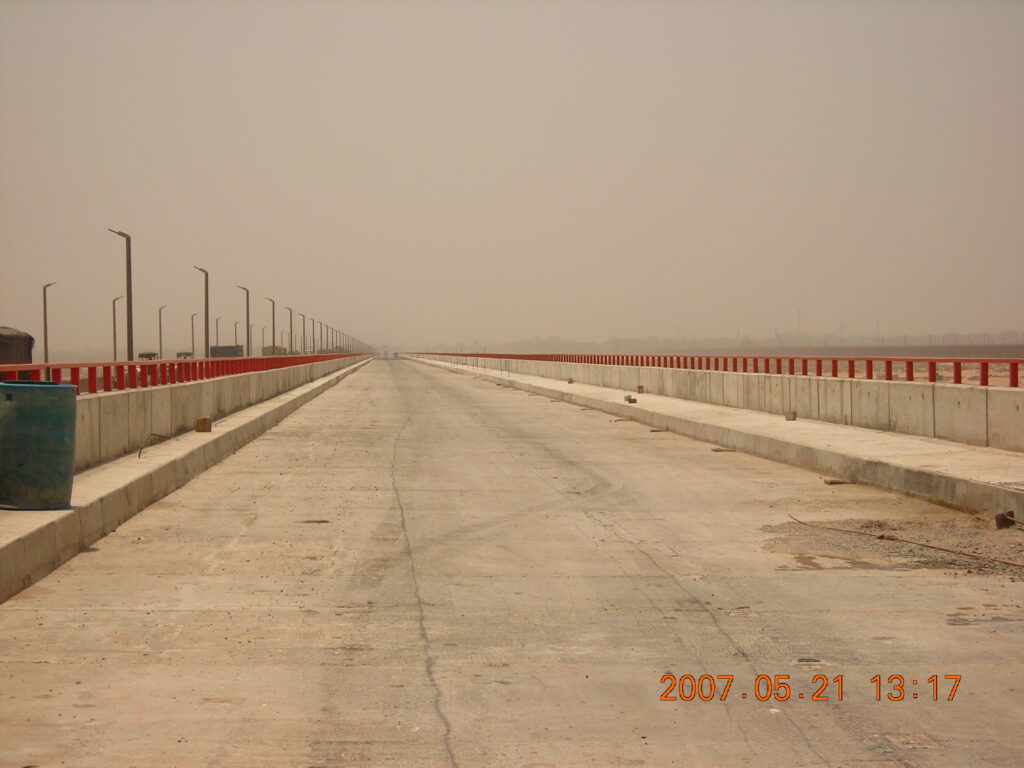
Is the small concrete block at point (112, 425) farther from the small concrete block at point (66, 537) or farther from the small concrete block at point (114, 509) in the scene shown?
the small concrete block at point (66, 537)

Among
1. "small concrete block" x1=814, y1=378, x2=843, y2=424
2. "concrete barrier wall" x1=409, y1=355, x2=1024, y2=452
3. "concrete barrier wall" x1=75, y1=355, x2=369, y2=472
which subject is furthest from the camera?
"small concrete block" x1=814, y1=378, x2=843, y2=424

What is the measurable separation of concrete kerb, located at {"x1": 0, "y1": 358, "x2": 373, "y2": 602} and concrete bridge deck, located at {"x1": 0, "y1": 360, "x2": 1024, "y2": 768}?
20cm

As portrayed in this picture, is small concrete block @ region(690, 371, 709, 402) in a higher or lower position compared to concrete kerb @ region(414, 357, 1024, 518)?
higher

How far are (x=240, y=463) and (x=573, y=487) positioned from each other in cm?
601

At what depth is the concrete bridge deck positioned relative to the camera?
5504mm

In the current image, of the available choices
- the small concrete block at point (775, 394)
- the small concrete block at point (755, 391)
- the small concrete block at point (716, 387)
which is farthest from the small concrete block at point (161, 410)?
the small concrete block at point (716, 387)

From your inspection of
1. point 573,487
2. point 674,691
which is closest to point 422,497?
point 573,487

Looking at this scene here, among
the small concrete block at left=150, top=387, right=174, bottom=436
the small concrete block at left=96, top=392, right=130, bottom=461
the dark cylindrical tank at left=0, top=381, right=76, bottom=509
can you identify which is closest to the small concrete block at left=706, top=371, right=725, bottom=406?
the small concrete block at left=150, top=387, right=174, bottom=436

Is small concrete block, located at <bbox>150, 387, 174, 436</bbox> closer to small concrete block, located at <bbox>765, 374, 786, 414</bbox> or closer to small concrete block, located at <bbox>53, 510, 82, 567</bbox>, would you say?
small concrete block, located at <bbox>53, 510, 82, 567</bbox>

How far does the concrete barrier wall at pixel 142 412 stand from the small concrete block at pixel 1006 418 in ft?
39.1

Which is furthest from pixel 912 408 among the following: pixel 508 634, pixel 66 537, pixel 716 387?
pixel 66 537

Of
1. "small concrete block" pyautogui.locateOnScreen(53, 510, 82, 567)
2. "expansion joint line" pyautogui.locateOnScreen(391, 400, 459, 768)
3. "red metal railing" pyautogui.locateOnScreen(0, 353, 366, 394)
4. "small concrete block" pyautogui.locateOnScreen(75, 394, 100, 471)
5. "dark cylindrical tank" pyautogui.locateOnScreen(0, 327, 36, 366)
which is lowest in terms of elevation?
"expansion joint line" pyautogui.locateOnScreen(391, 400, 459, 768)

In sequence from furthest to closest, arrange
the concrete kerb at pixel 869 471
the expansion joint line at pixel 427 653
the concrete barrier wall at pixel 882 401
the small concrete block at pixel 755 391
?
the small concrete block at pixel 755 391 → the concrete barrier wall at pixel 882 401 → the concrete kerb at pixel 869 471 → the expansion joint line at pixel 427 653

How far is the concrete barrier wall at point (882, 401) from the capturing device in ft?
54.5
